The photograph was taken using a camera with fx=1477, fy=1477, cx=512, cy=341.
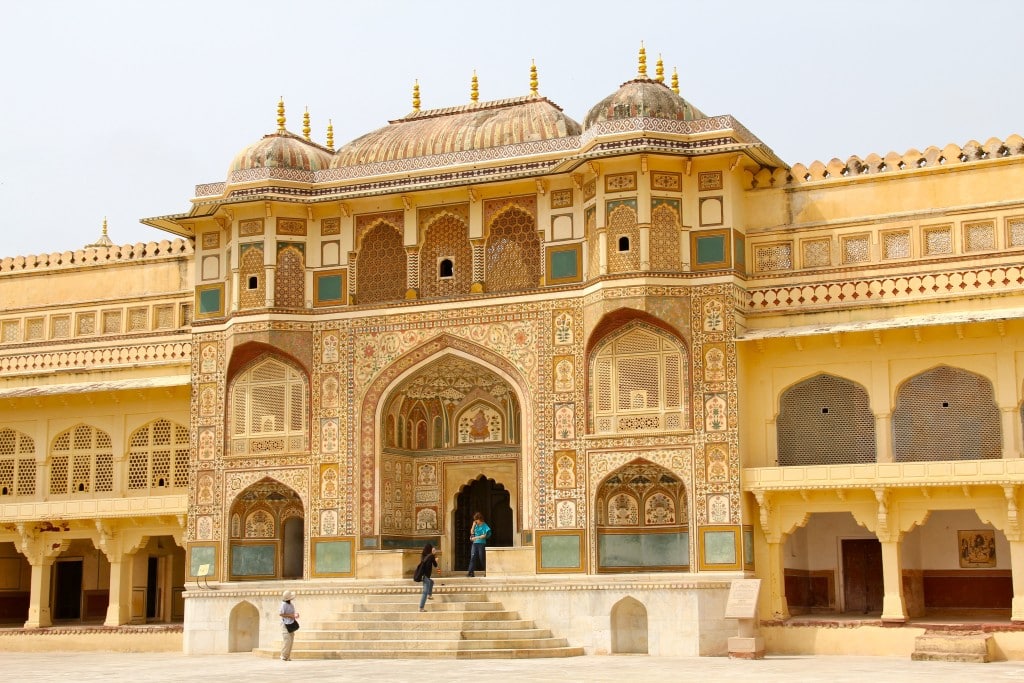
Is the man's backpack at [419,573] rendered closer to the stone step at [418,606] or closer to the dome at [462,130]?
the stone step at [418,606]

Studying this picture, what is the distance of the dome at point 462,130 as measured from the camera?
22.1 meters

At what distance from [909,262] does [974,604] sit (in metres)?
4.90

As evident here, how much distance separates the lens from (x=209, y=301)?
75.0ft

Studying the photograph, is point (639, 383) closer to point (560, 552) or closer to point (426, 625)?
point (560, 552)

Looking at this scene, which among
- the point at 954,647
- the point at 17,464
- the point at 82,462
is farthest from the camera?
the point at 17,464

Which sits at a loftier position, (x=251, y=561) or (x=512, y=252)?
(x=512, y=252)

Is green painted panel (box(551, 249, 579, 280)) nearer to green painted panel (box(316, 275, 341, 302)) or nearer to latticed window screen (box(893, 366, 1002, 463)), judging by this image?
green painted panel (box(316, 275, 341, 302))

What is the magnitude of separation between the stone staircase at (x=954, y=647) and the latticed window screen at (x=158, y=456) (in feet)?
39.4

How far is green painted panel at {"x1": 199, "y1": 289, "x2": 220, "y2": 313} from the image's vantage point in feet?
74.7

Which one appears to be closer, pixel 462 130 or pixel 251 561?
pixel 251 561

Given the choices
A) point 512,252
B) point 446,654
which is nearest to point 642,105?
point 512,252

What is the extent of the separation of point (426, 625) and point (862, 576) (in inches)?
257

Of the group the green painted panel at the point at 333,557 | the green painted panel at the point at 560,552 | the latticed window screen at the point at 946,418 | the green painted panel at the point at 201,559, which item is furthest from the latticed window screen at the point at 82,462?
the latticed window screen at the point at 946,418

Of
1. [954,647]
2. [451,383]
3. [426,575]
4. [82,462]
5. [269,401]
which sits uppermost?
[451,383]
